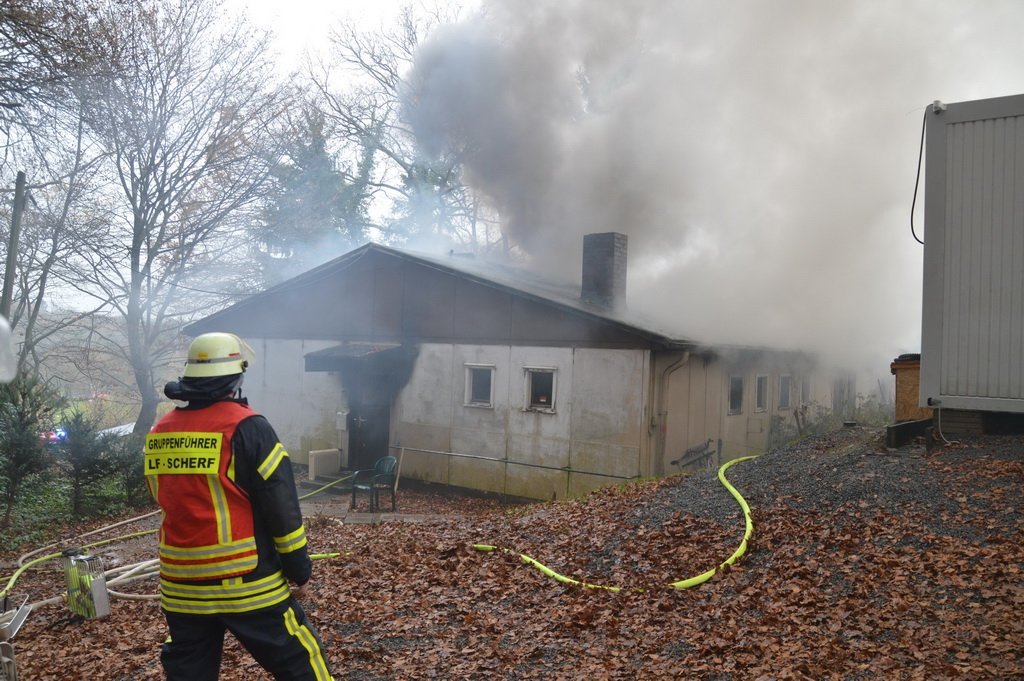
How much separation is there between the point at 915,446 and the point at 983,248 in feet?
9.19

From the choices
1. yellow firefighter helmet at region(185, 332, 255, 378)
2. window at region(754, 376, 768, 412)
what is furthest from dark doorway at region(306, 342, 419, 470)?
yellow firefighter helmet at region(185, 332, 255, 378)

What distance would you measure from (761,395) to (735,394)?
5.74 ft

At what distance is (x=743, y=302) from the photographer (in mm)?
20391

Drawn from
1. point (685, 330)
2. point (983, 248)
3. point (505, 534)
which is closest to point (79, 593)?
point (505, 534)

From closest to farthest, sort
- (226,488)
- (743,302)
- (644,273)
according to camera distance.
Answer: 1. (226,488)
2. (743,302)
3. (644,273)

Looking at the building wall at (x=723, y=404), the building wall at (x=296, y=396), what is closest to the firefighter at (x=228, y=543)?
the building wall at (x=723, y=404)

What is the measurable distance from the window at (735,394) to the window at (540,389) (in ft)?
15.8

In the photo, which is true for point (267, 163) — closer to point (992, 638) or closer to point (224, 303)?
point (224, 303)

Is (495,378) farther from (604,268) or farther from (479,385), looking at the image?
(604,268)

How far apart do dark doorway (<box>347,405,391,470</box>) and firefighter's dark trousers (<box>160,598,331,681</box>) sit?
45.8ft

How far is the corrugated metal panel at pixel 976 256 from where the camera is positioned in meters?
6.91

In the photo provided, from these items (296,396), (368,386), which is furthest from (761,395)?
(296,396)

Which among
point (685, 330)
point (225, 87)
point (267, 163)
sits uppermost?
point (225, 87)

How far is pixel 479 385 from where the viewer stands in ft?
53.6
